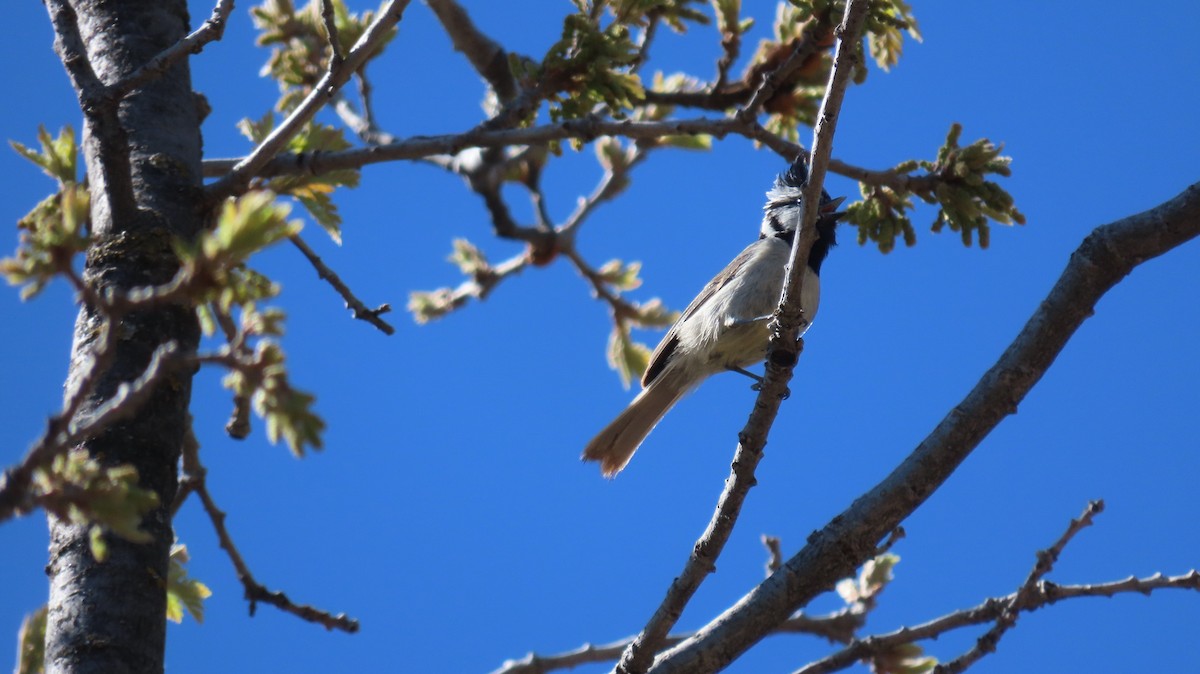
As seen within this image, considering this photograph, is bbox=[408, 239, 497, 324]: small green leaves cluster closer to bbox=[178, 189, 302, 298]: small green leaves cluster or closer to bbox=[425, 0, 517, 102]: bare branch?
bbox=[425, 0, 517, 102]: bare branch

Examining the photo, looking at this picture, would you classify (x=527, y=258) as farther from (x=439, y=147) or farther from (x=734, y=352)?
(x=439, y=147)

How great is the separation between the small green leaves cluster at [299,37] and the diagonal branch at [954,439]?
119 inches

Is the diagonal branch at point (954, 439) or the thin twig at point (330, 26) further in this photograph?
the thin twig at point (330, 26)

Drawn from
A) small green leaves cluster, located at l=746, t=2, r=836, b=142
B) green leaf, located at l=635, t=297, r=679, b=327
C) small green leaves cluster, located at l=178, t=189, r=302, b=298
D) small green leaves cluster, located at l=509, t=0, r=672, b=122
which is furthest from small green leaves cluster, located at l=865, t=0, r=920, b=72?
small green leaves cluster, located at l=178, t=189, r=302, b=298

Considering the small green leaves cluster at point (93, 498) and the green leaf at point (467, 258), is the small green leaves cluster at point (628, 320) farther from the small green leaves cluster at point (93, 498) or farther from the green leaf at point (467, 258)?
the small green leaves cluster at point (93, 498)

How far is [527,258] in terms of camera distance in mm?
6641

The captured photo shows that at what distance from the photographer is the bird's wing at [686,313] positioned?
6.16 metres

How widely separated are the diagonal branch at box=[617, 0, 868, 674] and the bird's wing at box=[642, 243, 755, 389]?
243 centimetres

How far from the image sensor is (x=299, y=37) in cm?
548

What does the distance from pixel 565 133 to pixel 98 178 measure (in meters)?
1.55

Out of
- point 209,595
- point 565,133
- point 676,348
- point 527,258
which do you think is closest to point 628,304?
point 676,348

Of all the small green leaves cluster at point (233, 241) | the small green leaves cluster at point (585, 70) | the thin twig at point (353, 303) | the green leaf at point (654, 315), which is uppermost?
the green leaf at point (654, 315)

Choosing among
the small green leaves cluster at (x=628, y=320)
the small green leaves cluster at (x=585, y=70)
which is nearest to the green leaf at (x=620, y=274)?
the small green leaves cluster at (x=628, y=320)

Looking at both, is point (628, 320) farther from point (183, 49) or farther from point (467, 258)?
point (183, 49)
